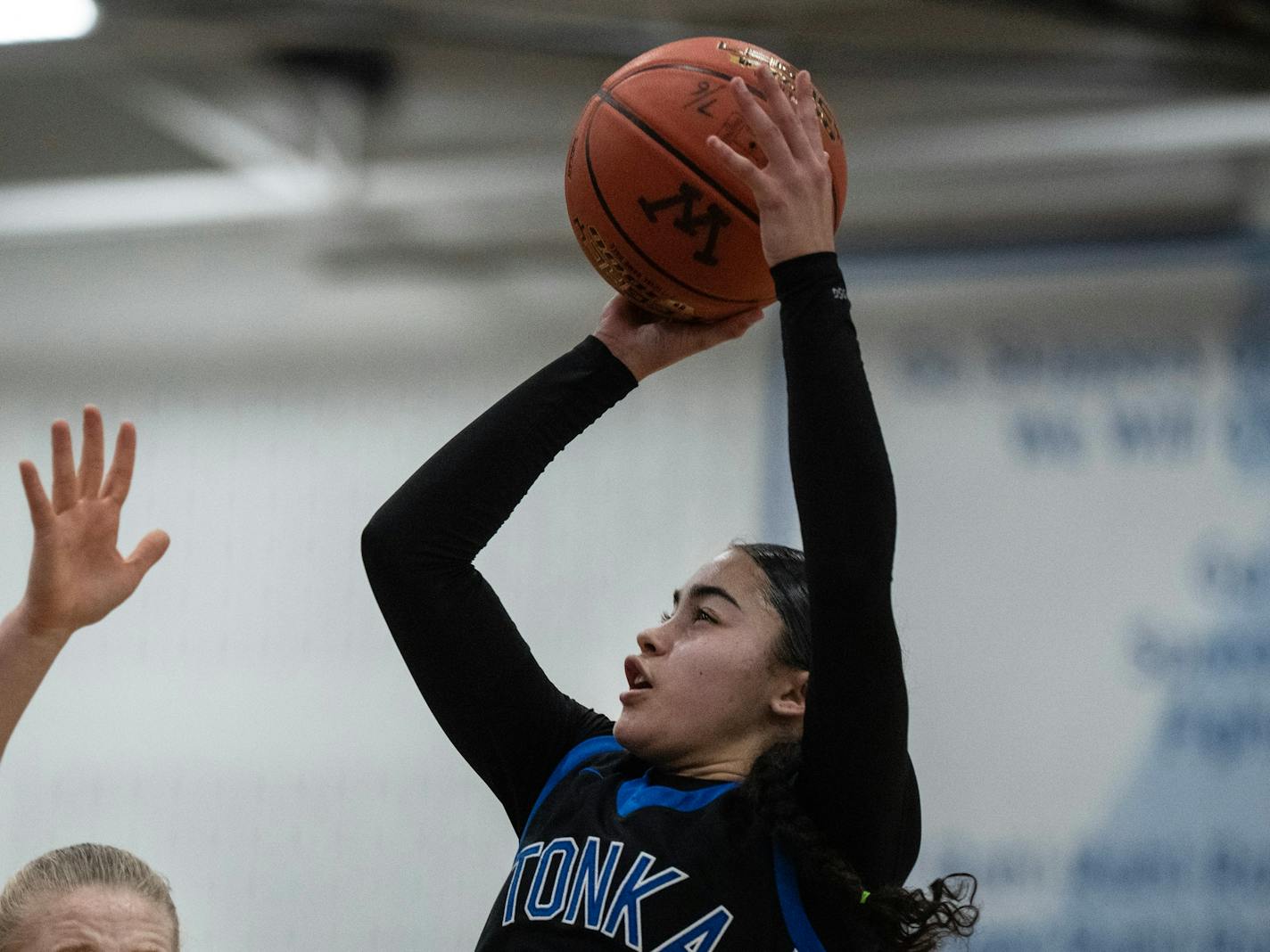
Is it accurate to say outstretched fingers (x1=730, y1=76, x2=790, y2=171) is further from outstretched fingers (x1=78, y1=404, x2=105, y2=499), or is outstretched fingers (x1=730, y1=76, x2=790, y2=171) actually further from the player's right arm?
outstretched fingers (x1=78, y1=404, x2=105, y2=499)

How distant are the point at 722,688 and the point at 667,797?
0.13 m

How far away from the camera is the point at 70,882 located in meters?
1.54

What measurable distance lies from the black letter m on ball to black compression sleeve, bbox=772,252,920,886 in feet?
0.64

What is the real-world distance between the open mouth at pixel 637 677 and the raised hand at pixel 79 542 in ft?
1.59

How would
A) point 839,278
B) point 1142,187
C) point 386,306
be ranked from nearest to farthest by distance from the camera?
point 839,278 → point 1142,187 → point 386,306

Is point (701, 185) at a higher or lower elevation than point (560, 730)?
higher

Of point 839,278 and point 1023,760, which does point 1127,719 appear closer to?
point 1023,760

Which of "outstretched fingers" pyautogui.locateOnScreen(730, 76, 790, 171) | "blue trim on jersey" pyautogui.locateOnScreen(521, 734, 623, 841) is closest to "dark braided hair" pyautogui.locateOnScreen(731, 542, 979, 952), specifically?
"blue trim on jersey" pyautogui.locateOnScreen(521, 734, 623, 841)

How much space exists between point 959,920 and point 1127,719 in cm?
190

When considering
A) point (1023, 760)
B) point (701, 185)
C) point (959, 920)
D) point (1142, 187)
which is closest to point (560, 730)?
point (959, 920)

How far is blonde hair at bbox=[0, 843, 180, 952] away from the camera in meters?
1.54

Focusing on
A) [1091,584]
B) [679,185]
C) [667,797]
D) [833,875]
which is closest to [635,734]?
[667,797]

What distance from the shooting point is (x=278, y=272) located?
4008 millimetres

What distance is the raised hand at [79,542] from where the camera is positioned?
1.37 meters
